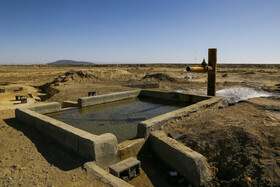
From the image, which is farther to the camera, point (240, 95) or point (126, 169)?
point (240, 95)

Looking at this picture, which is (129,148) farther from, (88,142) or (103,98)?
(103,98)

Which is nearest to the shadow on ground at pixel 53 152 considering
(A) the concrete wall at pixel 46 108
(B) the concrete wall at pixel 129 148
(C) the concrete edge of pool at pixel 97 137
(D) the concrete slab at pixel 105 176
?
(C) the concrete edge of pool at pixel 97 137

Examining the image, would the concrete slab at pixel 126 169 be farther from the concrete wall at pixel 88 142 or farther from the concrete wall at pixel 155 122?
the concrete wall at pixel 155 122

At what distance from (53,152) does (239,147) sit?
4.01 m

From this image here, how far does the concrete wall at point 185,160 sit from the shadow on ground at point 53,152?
5.73 feet

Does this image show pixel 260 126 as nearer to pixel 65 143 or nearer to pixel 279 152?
pixel 279 152

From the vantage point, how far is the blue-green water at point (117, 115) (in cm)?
617

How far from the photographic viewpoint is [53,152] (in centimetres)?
452

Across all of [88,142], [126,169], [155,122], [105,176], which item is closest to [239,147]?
[155,122]

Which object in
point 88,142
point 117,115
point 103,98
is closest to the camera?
point 88,142

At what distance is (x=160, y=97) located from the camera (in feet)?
34.5

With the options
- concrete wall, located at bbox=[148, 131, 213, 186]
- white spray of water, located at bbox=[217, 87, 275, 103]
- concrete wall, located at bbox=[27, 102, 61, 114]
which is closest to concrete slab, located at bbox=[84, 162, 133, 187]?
concrete wall, located at bbox=[148, 131, 213, 186]

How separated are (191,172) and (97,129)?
3372 millimetres

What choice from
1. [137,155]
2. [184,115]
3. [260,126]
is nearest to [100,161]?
[137,155]
